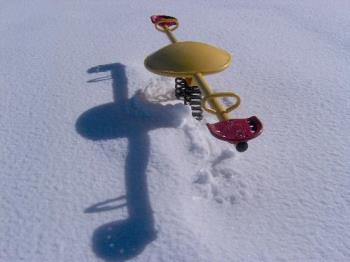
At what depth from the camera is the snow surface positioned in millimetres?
1756

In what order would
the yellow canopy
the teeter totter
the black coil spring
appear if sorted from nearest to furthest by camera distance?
1. the teeter totter
2. the yellow canopy
3. the black coil spring

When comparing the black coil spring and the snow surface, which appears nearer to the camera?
the snow surface

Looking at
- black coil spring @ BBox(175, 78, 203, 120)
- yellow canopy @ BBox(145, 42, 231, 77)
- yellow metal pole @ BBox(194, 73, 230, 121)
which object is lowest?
black coil spring @ BBox(175, 78, 203, 120)

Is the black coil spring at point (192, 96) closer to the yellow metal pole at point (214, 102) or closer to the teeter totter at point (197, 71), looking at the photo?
the teeter totter at point (197, 71)

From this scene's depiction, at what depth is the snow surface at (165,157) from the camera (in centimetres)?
176

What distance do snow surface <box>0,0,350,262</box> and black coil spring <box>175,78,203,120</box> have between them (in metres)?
0.08

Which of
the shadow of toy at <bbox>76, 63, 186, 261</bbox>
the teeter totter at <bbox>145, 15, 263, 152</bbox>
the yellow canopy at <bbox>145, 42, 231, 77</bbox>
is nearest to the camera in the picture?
the shadow of toy at <bbox>76, 63, 186, 261</bbox>

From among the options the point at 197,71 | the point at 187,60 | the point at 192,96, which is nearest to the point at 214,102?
the point at 197,71

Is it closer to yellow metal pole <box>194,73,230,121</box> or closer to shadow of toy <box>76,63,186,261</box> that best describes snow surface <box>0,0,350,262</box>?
shadow of toy <box>76,63,186,261</box>

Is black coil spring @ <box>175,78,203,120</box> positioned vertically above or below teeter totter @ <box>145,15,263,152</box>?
below

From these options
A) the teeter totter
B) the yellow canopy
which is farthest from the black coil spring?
the yellow canopy

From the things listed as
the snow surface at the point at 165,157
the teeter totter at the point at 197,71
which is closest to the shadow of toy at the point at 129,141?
the snow surface at the point at 165,157

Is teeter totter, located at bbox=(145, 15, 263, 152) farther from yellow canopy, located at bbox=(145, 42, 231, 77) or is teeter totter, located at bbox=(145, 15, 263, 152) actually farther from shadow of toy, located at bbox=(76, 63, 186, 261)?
shadow of toy, located at bbox=(76, 63, 186, 261)

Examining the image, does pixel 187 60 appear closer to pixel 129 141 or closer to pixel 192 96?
pixel 192 96
